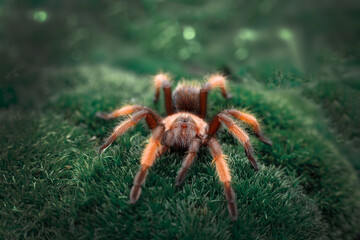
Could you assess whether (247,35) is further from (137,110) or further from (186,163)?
(186,163)

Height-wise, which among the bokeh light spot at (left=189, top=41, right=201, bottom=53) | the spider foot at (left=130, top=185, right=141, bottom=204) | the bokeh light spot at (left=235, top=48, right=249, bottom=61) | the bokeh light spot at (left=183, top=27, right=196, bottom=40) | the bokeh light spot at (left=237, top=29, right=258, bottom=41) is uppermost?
the bokeh light spot at (left=183, top=27, right=196, bottom=40)

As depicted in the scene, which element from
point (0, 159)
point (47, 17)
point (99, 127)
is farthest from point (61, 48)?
point (0, 159)

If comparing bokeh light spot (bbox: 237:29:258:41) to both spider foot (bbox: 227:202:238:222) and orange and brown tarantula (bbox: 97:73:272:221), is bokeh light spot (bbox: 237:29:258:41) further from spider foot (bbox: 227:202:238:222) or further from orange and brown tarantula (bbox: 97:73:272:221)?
spider foot (bbox: 227:202:238:222)

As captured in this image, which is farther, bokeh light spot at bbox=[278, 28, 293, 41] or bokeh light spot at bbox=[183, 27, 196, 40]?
bokeh light spot at bbox=[183, 27, 196, 40]

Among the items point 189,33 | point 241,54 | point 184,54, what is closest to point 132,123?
point 241,54

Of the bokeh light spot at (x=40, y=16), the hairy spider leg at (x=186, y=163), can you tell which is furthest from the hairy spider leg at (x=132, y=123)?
the bokeh light spot at (x=40, y=16)

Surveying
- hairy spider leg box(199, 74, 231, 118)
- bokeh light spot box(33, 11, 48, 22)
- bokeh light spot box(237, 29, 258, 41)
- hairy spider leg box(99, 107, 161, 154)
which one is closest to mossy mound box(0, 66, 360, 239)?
hairy spider leg box(99, 107, 161, 154)

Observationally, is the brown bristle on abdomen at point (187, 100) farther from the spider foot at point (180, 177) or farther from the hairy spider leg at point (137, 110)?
the spider foot at point (180, 177)

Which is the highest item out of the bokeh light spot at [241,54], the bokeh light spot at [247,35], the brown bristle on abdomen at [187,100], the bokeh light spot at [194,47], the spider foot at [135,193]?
the bokeh light spot at [247,35]
